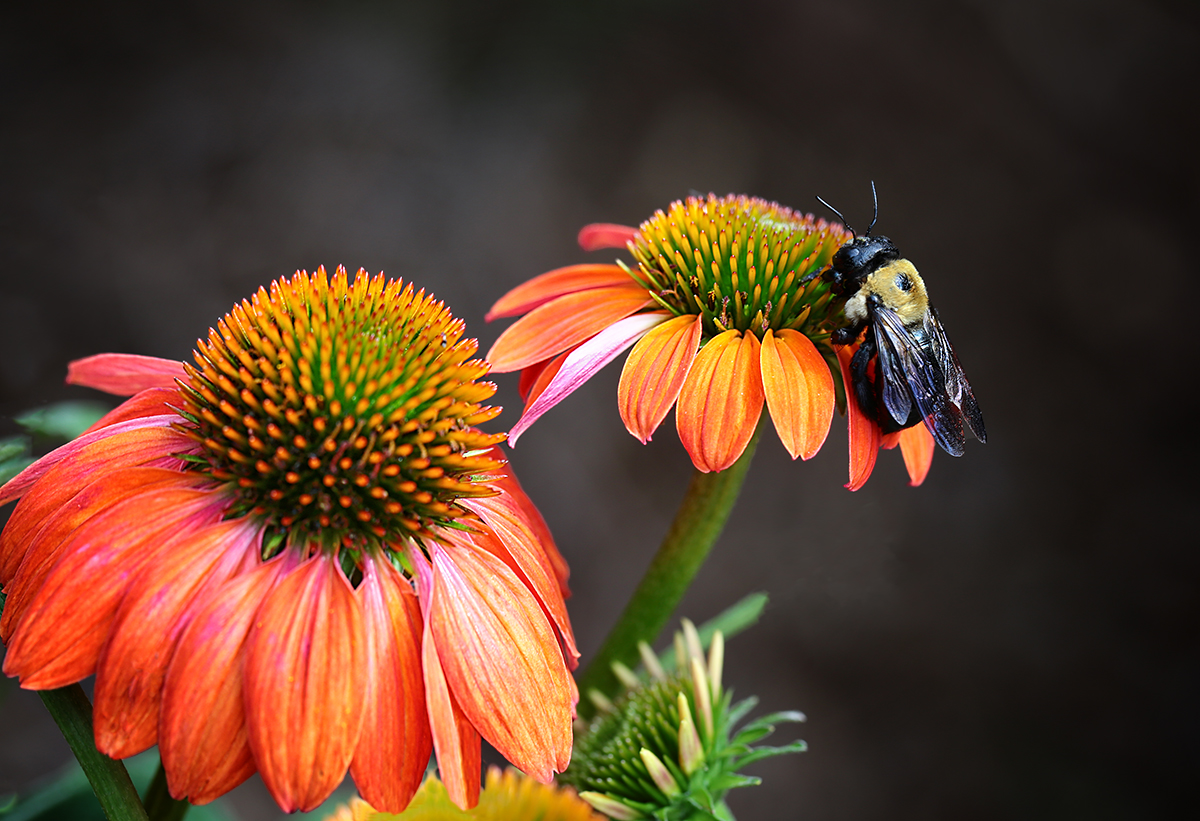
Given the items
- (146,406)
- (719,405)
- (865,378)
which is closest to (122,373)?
(146,406)

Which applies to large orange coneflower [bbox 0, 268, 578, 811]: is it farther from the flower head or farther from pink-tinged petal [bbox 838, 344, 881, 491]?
pink-tinged petal [bbox 838, 344, 881, 491]

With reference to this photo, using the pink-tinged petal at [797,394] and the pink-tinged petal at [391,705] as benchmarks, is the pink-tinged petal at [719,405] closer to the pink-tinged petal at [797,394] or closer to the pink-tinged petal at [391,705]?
the pink-tinged petal at [797,394]

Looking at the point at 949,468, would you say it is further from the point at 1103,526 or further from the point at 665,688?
the point at 665,688

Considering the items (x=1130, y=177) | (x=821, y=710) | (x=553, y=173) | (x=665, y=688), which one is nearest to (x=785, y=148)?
(x=553, y=173)

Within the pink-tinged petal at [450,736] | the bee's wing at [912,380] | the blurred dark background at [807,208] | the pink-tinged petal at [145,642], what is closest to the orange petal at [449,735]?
the pink-tinged petal at [450,736]

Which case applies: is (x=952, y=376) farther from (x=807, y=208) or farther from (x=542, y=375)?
(x=807, y=208)

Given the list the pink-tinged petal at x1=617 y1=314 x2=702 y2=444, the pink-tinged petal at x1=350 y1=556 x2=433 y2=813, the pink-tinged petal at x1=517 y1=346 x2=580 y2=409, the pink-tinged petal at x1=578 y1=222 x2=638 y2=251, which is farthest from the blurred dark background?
the pink-tinged petal at x1=350 y1=556 x2=433 y2=813
